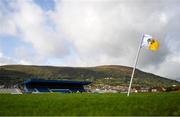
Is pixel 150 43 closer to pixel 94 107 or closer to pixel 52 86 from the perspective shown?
pixel 94 107

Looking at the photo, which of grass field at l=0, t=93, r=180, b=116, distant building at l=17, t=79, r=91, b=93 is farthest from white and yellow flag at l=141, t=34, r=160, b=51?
distant building at l=17, t=79, r=91, b=93

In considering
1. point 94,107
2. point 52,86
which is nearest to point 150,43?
point 94,107

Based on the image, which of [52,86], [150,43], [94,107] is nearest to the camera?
[94,107]

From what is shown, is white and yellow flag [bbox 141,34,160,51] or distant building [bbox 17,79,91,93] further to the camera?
distant building [bbox 17,79,91,93]

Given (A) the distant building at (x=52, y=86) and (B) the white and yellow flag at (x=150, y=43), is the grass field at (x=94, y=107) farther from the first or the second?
(A) the distant building at (x=52, y=86)

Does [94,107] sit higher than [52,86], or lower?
lower

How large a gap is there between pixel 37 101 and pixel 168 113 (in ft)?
34.2

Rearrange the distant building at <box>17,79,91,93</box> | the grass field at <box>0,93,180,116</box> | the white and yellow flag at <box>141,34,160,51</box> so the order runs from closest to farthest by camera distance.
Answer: the grass field at <box>0,93,180,116</box> → the white and yellow flag at <box>141,34,160,51</box> → the distant building at <box>17,79,91,93</box>

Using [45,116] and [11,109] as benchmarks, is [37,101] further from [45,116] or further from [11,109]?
[45,116]

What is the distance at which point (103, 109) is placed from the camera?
24.3 metres

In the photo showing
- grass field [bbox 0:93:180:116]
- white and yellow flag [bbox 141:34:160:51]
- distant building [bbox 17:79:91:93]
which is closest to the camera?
grass field [bbox 0:93:180:116]

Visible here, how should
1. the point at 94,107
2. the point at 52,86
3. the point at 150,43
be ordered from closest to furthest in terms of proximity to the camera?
the point at 94,107 → the point at 150,43 → the point at 52,86

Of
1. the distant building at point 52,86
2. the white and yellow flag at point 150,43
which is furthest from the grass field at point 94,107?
the distant building at point 52,86

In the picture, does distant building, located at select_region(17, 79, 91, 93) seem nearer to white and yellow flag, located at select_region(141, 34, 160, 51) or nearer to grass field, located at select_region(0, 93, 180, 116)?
white and yellow flag, located at select_region(141, 34, 160, 51)
